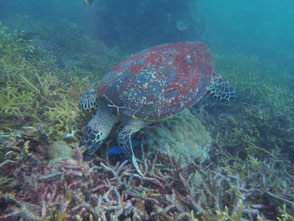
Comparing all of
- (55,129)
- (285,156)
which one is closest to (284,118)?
(285,156)

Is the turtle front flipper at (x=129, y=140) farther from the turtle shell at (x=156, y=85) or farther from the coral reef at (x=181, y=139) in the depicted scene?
the coral reef at (x=181, y=139)

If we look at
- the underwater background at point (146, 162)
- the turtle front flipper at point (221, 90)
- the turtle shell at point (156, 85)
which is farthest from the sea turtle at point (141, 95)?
the turtle front flipper at point (221, 90)

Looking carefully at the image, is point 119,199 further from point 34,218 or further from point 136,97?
point 136,97

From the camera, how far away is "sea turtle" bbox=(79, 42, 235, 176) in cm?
293

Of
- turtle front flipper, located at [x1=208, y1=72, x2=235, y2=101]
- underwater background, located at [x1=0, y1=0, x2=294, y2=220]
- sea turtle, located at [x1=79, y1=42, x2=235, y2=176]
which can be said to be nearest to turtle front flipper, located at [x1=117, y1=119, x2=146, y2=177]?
sea turtle, located at [x1=79, y1=42, x2=235, y2=176]

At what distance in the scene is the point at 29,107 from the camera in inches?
129

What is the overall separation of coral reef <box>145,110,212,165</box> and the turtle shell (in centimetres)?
56

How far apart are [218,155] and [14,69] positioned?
572 cm

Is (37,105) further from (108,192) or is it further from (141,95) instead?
(108,192)

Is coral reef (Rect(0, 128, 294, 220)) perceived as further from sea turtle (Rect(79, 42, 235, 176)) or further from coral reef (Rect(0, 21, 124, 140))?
coral reef (Rect(0, 21, 124, 140))

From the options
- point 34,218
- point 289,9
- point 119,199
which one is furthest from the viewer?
point 289,9

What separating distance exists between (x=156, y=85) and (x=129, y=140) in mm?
1184

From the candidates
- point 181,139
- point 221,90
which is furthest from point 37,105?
point 221,90

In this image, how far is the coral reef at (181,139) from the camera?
326cm
